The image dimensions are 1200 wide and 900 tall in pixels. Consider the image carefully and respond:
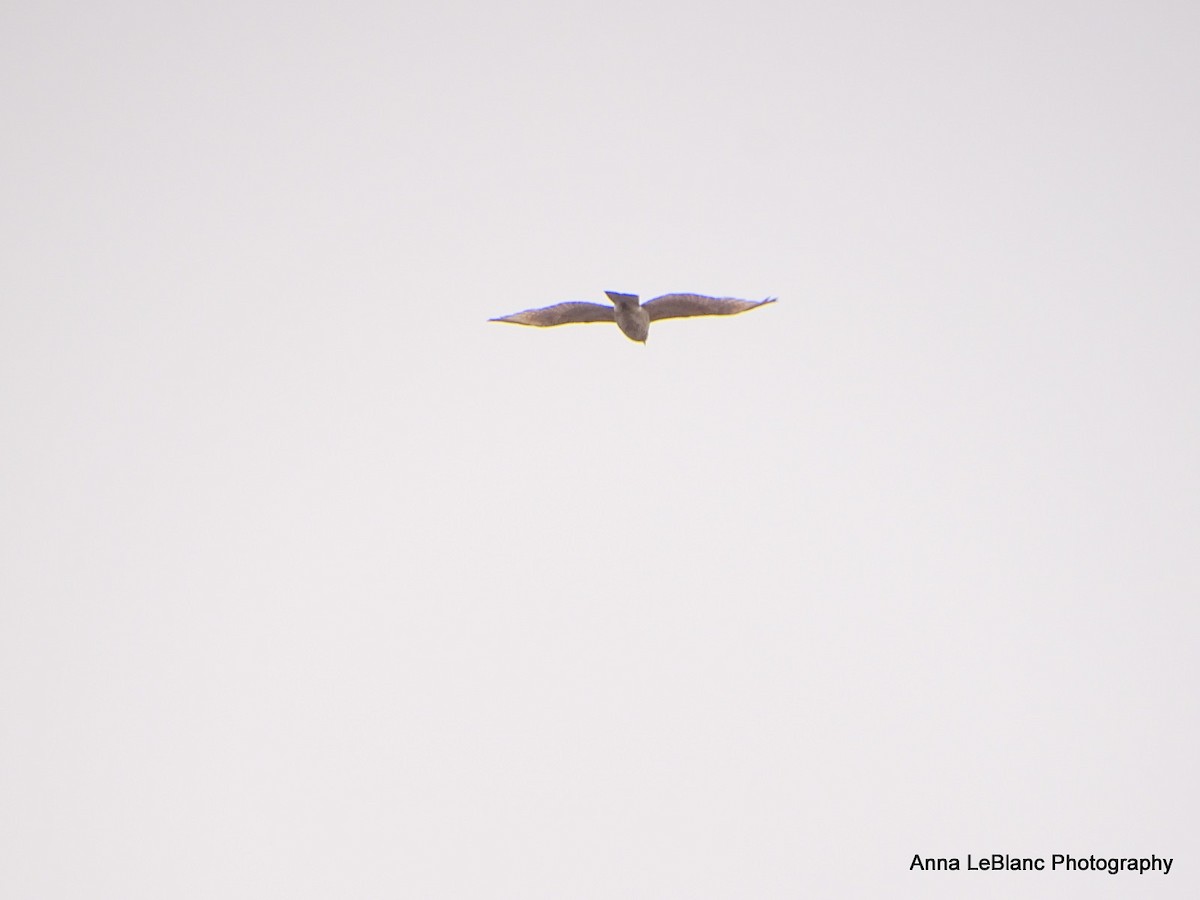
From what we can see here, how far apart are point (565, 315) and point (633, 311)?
0.82 metres

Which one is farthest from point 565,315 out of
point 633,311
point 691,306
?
point 691,306

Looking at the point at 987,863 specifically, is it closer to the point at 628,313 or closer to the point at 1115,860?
the point at 1115,860

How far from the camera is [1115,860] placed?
23531 millimetres

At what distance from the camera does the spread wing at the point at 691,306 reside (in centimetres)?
1032

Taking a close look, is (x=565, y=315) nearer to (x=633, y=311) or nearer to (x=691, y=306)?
(x=633, y=311)

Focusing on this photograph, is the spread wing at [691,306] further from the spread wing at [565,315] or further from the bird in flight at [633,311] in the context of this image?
the spread wing at [565,315]

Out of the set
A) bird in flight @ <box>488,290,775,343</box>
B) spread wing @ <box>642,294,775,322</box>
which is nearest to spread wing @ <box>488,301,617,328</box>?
bird in flight @ <box>488,290,775,343</box>

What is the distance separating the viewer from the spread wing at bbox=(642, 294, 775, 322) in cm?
1032

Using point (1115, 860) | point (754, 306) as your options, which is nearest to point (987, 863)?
point (1115, 860)

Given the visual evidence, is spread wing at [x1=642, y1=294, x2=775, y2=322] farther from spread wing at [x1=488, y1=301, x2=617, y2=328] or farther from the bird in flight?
spread wing at [x1=488, y1=301, x2=617, y2=328]

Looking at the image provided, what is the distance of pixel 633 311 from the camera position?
10172mm

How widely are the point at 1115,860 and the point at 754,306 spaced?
1939cm

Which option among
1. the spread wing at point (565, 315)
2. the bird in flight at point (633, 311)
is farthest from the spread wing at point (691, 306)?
the spread wing at point (565, 315)

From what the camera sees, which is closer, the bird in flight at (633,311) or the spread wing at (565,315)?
the bird in flight at (633,311)
